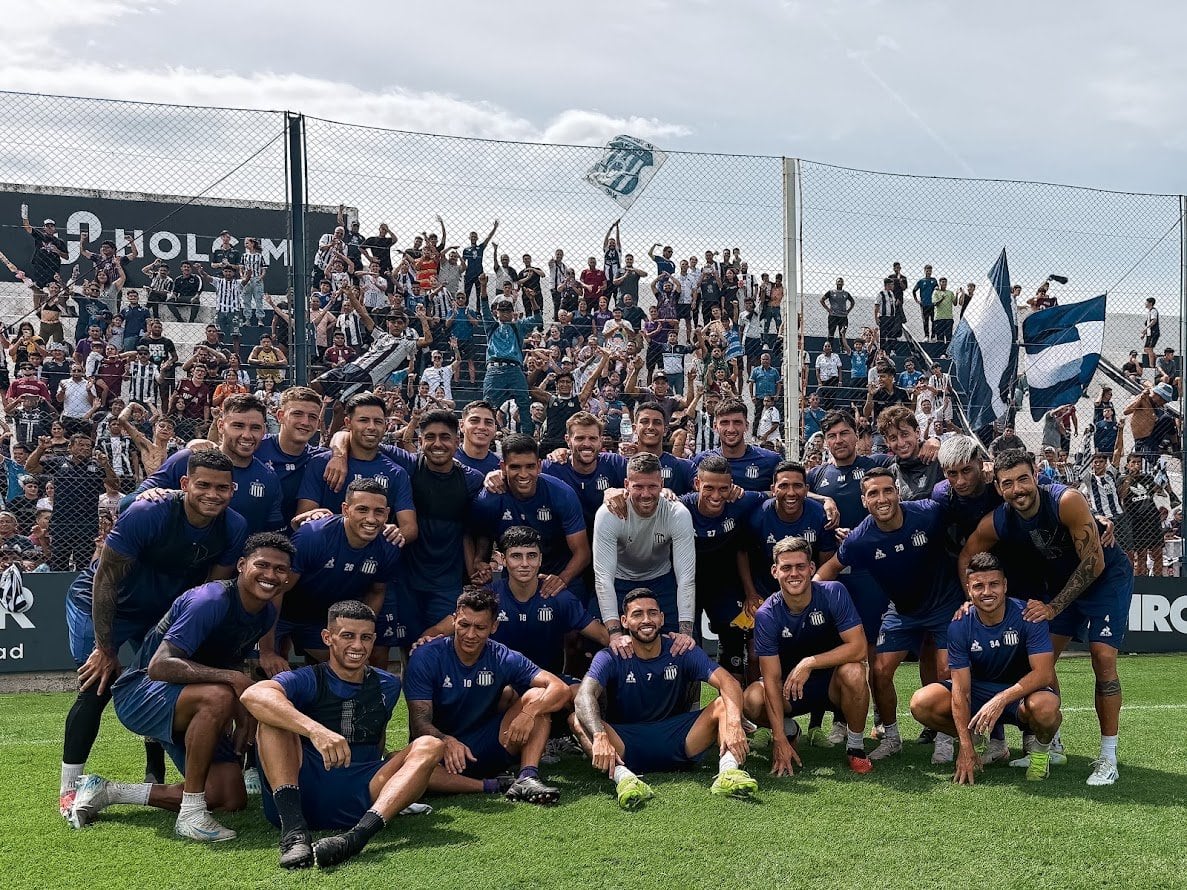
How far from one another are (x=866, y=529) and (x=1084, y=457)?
616cm

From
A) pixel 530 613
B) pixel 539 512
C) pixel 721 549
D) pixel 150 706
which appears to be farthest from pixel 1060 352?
pixel 150 706

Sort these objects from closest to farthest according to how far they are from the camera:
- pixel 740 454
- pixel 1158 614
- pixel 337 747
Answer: pixel 337 747, pixel 740 454, pixel 1158 614

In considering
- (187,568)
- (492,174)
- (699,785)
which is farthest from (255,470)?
(492,174)

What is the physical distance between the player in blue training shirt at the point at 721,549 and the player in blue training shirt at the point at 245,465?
2495 mm

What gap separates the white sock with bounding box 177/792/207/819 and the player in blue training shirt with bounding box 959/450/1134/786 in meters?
4.21

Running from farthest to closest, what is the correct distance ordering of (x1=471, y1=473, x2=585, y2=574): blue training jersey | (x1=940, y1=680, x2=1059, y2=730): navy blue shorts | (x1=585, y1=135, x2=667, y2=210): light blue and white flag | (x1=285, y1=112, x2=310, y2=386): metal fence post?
(x1=585, y1=135, x2=667, y2=210): light blue and white flag, (x1=285, y1=112, x2=310, y2=386): metal fence post, (x1=471, y1=473, x2=585, y2=574): blue training jersey, (x1=940, y1=680, x2=1059, y2=730): navy blue shorts

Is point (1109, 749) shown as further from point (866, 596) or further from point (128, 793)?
point (128, 793)

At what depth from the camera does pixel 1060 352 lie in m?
11.4

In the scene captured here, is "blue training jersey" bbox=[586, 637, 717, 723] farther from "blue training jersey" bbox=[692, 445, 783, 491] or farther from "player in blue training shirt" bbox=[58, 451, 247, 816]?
"player in blue training shirt" bbox=[58, 451, 247, 816]

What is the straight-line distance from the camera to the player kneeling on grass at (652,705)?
5.67 meters

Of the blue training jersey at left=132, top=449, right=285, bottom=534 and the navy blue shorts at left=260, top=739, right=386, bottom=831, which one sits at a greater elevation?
the blue training jersey at left=132, top=449, right=285, bottom=534

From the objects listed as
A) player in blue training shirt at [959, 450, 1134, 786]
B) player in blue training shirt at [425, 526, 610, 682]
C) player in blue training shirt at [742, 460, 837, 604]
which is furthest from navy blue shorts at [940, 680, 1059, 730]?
player in blue training shirt at [425, 526, 610, 682]

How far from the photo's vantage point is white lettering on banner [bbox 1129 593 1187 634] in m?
11.7

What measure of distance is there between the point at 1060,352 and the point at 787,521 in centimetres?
607
